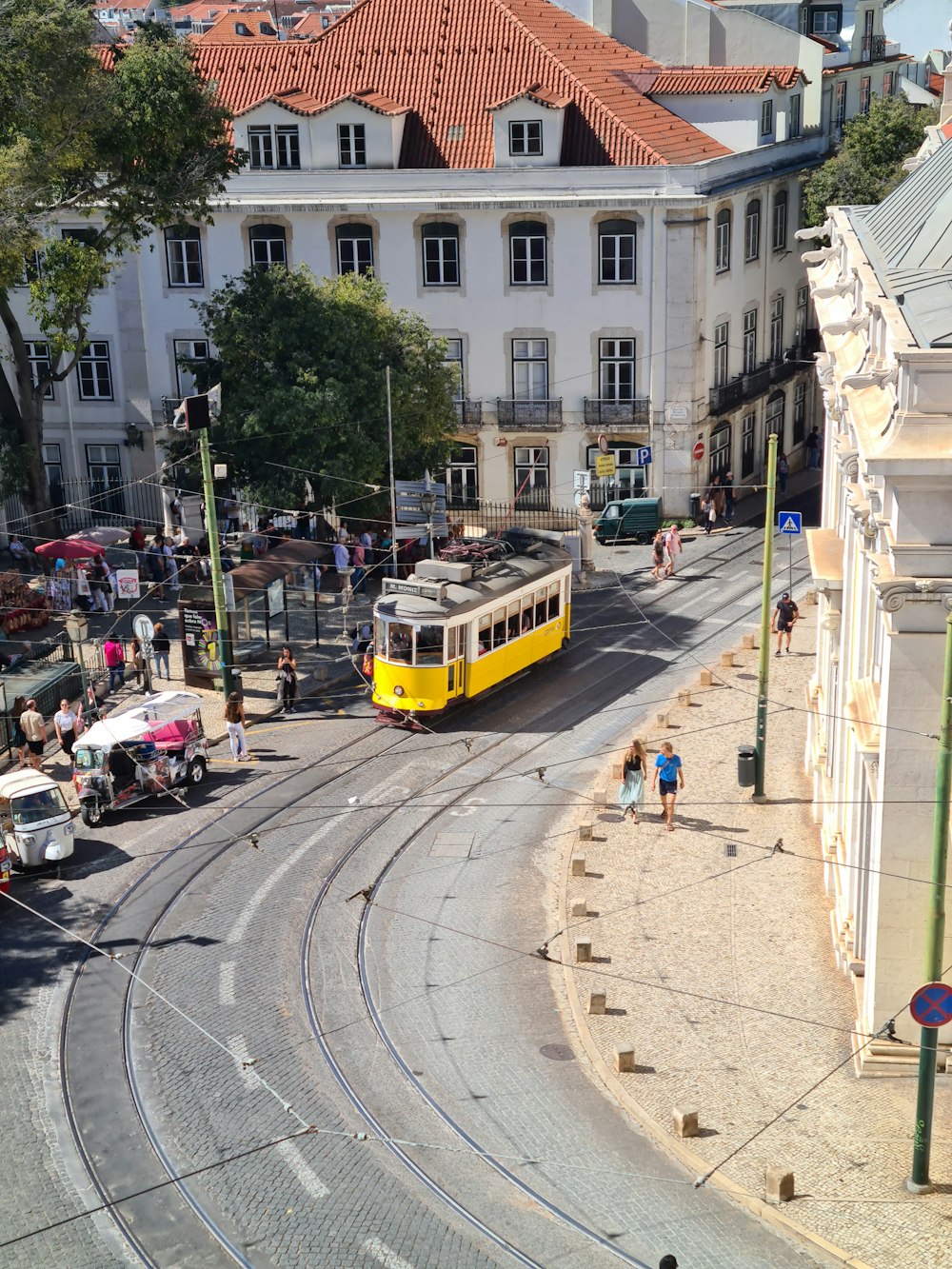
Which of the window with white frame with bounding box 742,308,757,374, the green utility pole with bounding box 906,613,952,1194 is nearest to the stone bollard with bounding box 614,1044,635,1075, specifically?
the green utility pole with bounding box 906,613,952,1194

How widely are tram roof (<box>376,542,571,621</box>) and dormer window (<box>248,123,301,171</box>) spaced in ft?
67.3

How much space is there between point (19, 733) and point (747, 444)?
33.7m

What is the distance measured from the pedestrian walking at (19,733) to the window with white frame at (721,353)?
29707mm

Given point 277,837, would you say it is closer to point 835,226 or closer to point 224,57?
point 835,226

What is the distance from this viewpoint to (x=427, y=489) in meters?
48.2

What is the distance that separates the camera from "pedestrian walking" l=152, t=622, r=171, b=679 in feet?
139

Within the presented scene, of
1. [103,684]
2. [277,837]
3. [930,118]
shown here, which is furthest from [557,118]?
[277,837]

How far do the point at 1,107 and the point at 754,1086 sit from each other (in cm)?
3161

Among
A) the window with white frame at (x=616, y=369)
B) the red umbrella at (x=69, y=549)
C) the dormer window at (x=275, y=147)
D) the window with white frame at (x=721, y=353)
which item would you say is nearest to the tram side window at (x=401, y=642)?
the red umbrella at (x=69, y=549)

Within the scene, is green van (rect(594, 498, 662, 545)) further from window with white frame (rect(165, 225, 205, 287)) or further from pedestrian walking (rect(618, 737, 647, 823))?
pedestrian walking (rect(618, 737, 647, 823))

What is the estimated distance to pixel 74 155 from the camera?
144ft

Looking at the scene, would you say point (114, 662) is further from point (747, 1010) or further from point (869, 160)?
point (869, 160)

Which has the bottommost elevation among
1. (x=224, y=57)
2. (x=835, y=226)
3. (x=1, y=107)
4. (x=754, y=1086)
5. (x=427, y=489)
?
(x=754, y=1086)

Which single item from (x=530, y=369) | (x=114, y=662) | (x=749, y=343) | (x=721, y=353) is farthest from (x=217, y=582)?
(x=749, y=343)
